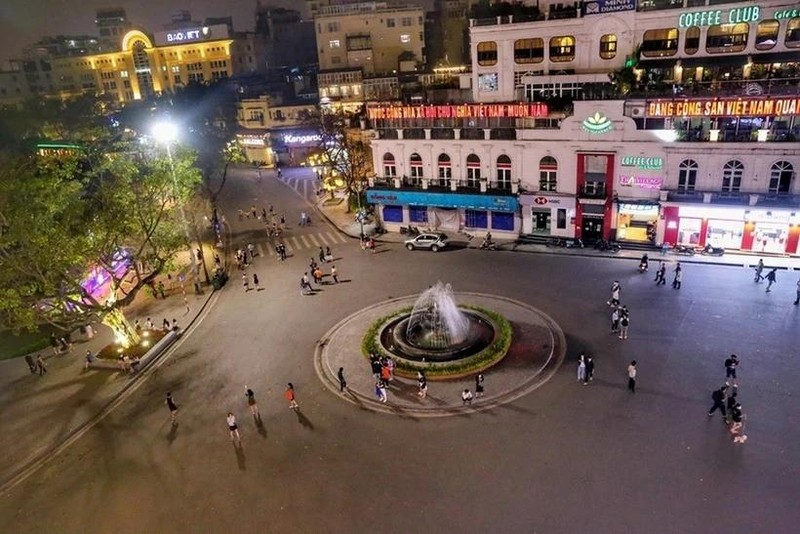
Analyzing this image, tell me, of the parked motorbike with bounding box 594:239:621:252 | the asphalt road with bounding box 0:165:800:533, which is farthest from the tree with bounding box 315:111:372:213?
the asphalt road with bounding box 0:165:800:533

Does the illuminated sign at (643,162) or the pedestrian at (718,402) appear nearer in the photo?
the pedestrian at (718,402)

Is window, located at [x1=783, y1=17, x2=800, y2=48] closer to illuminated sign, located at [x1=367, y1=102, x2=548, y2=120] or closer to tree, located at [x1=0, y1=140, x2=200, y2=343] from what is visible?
illuminated sign, located at [x1=367, y1=102, x2=548, y2=120]

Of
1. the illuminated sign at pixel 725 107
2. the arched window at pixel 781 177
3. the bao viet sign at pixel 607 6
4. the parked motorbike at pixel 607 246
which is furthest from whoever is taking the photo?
the bao viet sign at pixel 607 6

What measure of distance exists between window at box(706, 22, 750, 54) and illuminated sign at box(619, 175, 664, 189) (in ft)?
47.1

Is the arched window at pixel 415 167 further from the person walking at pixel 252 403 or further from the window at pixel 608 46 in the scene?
the person walking at pixel 252 403

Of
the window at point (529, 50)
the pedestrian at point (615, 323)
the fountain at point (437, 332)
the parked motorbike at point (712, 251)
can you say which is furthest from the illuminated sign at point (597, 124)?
the fountain at point (437, 332)

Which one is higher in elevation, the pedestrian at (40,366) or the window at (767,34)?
the window at (767,34)

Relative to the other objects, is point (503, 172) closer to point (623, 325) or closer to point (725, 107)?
point (725, 107)

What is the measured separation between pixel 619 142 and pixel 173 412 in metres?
33.5

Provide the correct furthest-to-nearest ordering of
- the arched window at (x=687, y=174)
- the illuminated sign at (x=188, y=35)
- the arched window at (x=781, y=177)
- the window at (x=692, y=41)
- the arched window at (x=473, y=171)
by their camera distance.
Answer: the illuminated sign at (x=188, y=35)
the arched window at (x=473, y=171)
the window at (x=692, y=41)
the arched window at (x=687, y=174)
the arched window at (x=781, y=177)

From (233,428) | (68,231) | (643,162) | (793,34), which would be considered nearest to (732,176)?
(643,162)

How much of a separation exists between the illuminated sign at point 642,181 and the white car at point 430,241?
46.2 feet

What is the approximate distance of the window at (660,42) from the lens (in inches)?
1714

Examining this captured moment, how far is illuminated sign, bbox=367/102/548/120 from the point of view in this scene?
40156 millimetres
